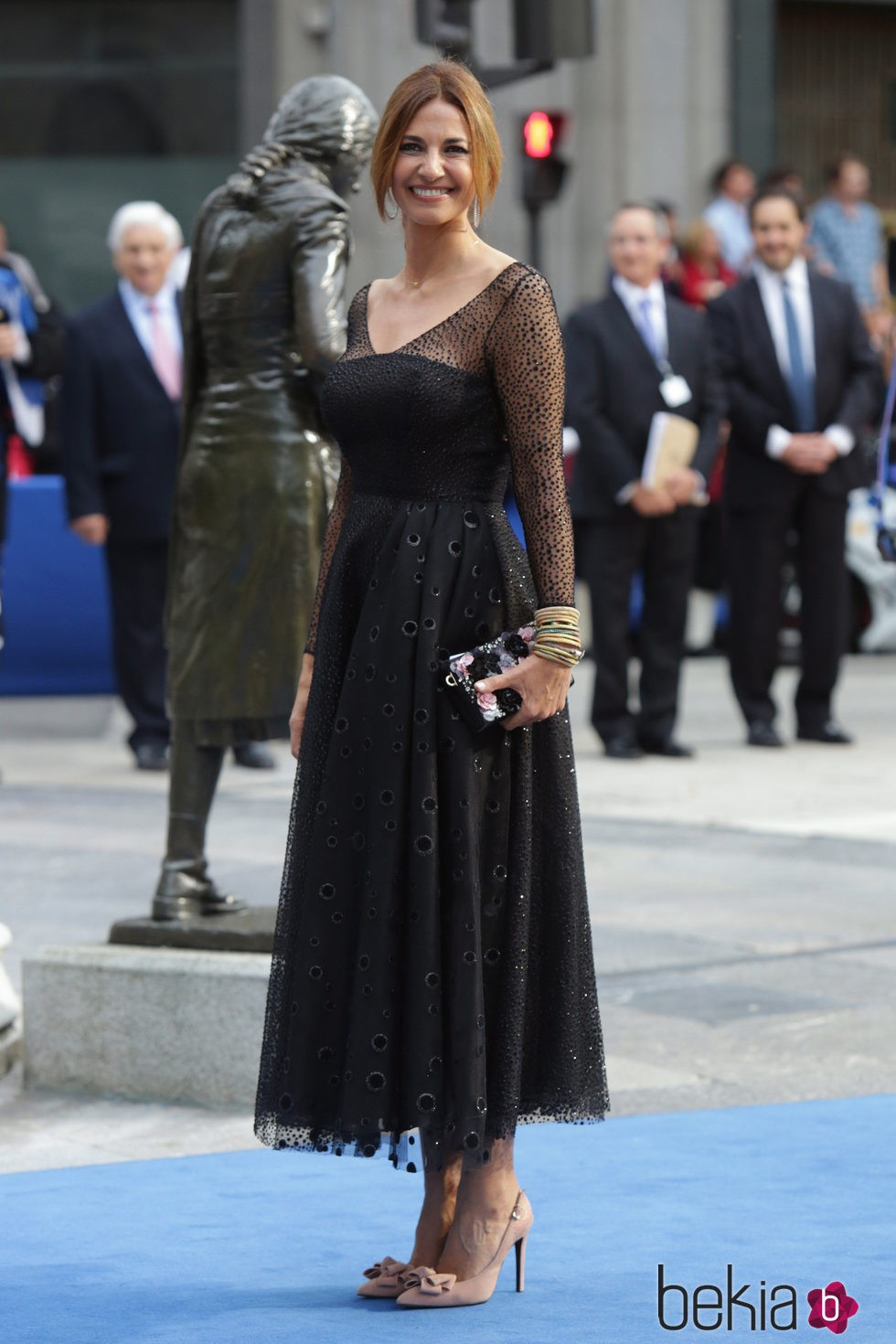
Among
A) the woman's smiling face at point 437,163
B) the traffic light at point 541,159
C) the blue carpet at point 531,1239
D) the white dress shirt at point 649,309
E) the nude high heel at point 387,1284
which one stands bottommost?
the blue carpet at point 531,1239

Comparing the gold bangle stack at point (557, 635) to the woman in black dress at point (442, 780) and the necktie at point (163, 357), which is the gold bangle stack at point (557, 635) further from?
the necktie at point (163, 357)

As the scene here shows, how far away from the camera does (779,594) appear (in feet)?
38.6

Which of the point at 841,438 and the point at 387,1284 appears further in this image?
the point at 841,438

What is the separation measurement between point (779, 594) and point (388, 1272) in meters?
7.69

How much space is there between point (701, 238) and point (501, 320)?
40.9 ft

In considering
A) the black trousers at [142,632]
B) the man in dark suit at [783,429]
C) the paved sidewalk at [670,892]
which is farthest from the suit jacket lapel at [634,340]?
the black trousers at [142,632]

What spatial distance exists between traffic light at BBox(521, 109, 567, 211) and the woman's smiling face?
9886 millimetres

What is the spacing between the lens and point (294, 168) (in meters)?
6.15

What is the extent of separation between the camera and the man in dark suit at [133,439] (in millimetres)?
10953

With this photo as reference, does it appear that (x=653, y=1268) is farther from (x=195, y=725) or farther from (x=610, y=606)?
(x=610, y=606)

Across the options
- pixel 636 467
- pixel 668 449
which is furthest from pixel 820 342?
pixel 636 467

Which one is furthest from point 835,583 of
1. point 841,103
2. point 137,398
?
point 841,103

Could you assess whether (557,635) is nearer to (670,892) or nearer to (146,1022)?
(146,1022)

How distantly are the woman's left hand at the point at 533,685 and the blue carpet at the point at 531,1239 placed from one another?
950 millimetres
